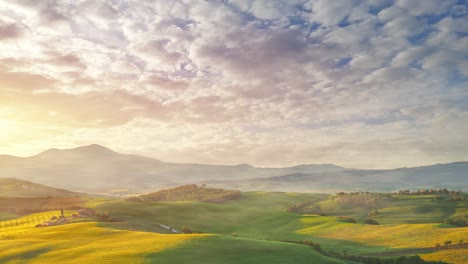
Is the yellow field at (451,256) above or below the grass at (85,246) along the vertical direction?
below

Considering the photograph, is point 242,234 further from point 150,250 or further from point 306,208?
point 306,208

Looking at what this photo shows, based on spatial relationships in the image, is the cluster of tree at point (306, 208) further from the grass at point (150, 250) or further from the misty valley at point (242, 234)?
the grass at point (150, 250)

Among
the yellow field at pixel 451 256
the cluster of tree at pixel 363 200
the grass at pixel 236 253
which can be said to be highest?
the cluster of tree at pixel 363 200

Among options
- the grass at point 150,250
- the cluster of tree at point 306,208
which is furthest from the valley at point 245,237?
the cluster of tree at point 306,208

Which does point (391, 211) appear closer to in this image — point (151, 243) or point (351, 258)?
point (351, 258)

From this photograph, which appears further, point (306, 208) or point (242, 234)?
point (306, 208)

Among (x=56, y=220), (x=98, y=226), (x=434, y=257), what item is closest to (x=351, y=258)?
(x=434, y=257)

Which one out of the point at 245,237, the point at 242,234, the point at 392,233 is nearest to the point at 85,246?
the point at 245,237

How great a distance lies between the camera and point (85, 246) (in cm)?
5806

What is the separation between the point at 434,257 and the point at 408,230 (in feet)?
97.7

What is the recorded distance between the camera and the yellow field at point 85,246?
5017cm

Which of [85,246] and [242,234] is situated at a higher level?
[85,246]

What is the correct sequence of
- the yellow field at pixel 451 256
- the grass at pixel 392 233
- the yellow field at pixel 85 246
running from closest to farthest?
the yellow field at pixel 85 246, the yellow field at pixel 451 256, the grass at pixel 392 233

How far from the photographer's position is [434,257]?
61.2 meters
